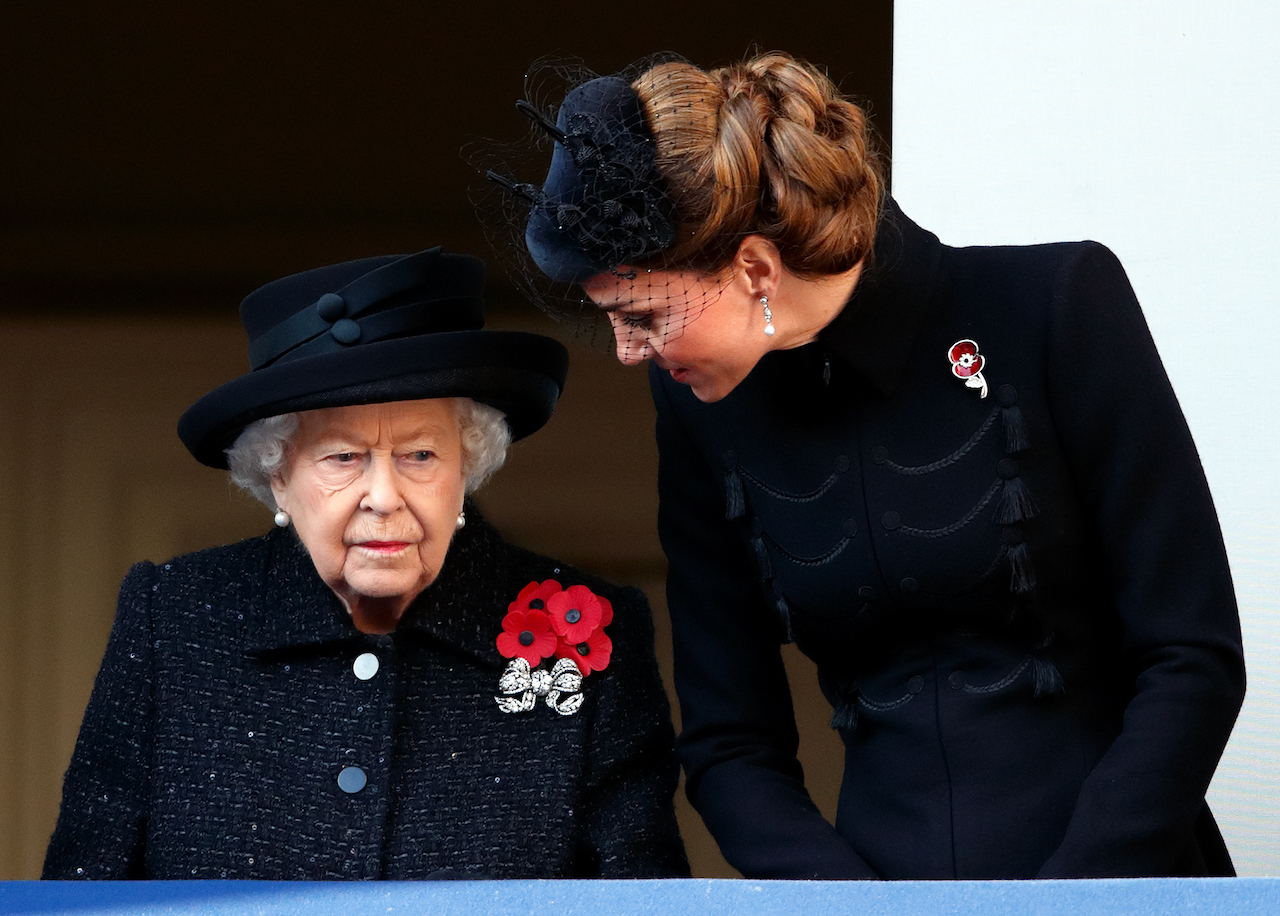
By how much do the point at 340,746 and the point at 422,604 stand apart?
9.4 inches

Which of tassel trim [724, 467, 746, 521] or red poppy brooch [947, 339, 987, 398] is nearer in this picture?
red poppy brooch [947, 339, 987, 398]

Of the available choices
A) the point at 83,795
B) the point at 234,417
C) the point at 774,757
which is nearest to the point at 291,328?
the point at 234,417

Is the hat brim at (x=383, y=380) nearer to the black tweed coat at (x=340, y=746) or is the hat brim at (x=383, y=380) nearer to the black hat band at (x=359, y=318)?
the black hat band at (x=359, y=318)

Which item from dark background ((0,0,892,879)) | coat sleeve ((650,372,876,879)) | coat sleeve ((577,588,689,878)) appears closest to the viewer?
coat sleeve ((650,372,876,879))

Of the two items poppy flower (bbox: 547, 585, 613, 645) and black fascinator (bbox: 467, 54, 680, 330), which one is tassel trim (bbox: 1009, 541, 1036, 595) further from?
poppy flower (bbox: 547, 585, 613, 645)

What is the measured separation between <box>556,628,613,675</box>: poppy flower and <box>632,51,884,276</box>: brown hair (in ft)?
2.53

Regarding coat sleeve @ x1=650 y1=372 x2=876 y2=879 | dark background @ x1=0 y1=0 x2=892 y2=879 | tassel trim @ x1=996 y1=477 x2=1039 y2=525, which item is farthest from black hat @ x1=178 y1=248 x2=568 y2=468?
dark background @ x1=0 y1=0 x2=892 y2=879

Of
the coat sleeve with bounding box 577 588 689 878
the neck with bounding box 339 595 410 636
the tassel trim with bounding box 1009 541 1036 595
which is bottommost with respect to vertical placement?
the coat sleeve with bounding box 577 588 689 878

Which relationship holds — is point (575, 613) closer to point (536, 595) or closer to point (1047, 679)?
point (536, 595)

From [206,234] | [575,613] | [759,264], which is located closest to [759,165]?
[759,264]

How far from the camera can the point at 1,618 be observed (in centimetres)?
395

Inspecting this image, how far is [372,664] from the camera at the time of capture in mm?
2465

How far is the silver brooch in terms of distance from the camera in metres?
2.46

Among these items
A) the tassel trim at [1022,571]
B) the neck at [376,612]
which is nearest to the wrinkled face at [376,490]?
the neck at [376,612]
